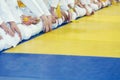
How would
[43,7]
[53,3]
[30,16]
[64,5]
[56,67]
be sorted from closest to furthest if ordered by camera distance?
1. [56,67]
2. [30,16]
3. [43,7]
4. [53,3]
5. [64,5]

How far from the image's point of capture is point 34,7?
572cm

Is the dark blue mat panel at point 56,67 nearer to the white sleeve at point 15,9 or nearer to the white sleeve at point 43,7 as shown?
the white sleeve at point 15,9

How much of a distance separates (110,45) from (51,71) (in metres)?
1.53

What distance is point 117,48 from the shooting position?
4867 mm

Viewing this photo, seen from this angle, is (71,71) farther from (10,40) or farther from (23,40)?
(23,40)

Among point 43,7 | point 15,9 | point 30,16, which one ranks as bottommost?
point 30,16

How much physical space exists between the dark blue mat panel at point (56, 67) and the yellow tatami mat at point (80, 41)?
268 millimetres

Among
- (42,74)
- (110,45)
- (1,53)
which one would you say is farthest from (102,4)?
(42,74)

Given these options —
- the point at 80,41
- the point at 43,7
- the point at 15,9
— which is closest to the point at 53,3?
the point at 43,7

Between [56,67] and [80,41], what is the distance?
1.45m

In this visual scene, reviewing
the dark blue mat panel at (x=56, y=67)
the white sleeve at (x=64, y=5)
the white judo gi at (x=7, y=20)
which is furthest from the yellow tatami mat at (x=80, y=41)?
the white sleeve at (x=64, y=5)

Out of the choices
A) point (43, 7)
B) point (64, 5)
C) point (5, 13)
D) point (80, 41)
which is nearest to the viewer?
point (5, 13)

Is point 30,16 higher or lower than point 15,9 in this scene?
lower

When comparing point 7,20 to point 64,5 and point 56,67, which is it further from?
point 64,5
